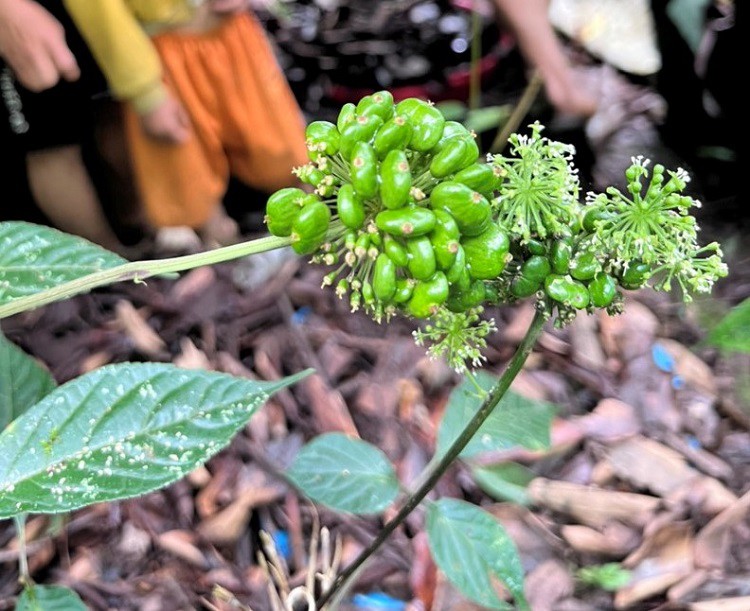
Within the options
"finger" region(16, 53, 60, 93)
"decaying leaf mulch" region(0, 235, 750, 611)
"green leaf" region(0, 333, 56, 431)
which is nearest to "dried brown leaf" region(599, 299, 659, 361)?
"decaying leaf mulch" region(0, 235, 750, 611)

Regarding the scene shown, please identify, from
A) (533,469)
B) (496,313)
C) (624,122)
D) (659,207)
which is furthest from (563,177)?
(624,122)

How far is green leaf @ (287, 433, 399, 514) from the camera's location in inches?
30.2

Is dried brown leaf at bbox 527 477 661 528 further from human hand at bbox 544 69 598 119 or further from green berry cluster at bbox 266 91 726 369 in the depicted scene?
human hand at bbox 544 69 598 119

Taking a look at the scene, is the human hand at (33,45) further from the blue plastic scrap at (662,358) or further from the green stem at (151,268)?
the blue plastic scrap at (662,358)

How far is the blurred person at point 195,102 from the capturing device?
1236 mm

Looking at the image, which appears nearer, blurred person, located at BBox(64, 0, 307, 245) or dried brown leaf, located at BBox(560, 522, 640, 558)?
dried brown leaf, located at BBox(560, 522, 640, 558)

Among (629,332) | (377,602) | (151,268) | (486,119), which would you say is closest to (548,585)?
(377,602)

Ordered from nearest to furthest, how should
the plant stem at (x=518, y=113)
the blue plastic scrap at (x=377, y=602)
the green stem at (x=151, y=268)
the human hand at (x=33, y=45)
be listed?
the green stem at (x=151, y=268) < the blue plastic scrap at (x=377, y=602) < the human hand at (x=33, y=45) < the plant stem at (x=518, y=113)

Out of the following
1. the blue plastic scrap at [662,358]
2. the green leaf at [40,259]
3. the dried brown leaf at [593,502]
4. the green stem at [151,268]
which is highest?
the green stem at [151,268]

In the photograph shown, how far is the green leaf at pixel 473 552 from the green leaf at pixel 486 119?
1.00m

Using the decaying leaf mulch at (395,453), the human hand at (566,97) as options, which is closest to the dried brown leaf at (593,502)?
the decaying leaf mulch at (395,453)

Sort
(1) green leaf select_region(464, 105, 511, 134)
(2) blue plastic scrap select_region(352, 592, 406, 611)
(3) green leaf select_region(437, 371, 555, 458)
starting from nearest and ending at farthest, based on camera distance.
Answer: (3) green leaf select_region(437, 371, 555, 458) → (2) blue plastic scrap select_region(352, 592, 406, 611) → (1) green leaf select_region(464, 105, 511, 134)

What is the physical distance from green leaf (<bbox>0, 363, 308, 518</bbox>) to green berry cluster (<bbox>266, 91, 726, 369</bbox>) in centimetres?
12

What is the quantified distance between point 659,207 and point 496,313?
2.76 ft
